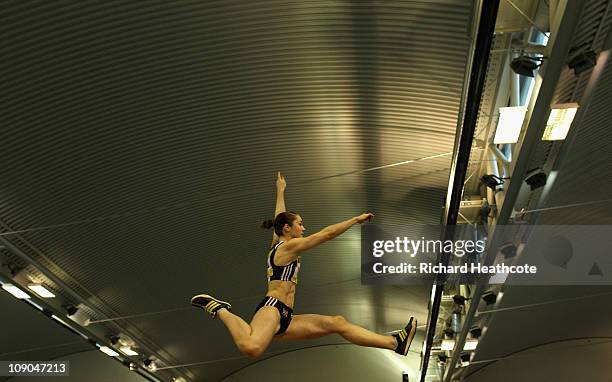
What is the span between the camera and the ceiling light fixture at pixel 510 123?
602 centimetres

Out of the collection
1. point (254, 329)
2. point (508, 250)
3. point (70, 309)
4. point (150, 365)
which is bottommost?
point (254, 329)

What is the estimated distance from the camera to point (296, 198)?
9.30m

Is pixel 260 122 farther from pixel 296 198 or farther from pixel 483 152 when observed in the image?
pixel 483 152

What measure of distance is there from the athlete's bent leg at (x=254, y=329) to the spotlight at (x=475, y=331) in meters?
8.44

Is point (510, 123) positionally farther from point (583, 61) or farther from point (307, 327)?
point (307, 327)

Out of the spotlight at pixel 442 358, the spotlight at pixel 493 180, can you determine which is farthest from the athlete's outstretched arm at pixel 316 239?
the spotlight at pixel 442 358

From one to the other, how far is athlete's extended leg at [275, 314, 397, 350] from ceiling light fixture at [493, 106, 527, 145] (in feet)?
8.42

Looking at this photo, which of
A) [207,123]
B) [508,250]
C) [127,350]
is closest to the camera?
[207,123]

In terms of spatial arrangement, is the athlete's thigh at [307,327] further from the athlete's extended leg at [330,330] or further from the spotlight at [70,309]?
the spotlight at [70,309]

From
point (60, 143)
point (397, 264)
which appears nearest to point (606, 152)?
point (397, 264)

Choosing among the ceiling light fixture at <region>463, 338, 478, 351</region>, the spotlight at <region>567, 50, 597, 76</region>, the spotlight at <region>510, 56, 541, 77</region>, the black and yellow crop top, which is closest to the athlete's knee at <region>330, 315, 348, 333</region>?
the black and yellow crop top

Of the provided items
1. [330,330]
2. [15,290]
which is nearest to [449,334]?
[15,290]

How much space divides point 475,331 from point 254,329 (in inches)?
346

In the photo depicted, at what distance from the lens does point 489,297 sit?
10.2 m
